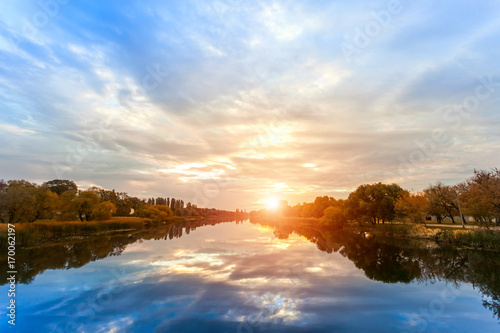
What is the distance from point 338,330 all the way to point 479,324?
707 centimetres

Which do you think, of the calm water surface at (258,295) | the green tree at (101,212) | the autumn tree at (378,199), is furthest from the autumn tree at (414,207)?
the green tree at (101,212)

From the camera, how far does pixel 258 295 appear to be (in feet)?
49.6

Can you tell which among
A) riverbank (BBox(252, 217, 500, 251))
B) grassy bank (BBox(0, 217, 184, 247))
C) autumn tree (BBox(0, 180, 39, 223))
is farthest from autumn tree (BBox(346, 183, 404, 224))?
autumn tree (BBox(0, 180, 39, 223))

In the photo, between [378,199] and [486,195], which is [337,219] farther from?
[486,195]

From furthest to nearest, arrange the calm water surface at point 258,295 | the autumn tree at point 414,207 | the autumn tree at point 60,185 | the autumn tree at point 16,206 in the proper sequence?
the autumn tree at point 60,185
the autumn tree at point 414,207
the autumn tree at point 16,206
the calm water surface at point 258,295

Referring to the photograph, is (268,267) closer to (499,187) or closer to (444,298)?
(444,298)

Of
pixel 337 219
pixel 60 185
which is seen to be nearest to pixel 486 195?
pixel 337 219

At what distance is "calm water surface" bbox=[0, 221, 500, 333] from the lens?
11555 millimetres

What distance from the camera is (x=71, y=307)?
13.5m

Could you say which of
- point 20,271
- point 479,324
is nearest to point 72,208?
point 20,271

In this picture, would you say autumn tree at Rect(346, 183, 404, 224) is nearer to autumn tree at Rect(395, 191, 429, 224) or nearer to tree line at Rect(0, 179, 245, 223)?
autumn tree at Rect(395, 191, 429, 224)

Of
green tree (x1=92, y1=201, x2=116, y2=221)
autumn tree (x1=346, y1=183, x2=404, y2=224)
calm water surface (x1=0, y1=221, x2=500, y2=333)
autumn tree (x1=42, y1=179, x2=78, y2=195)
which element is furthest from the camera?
autumn tree (x1=42, y1=179, x2=78, y2=195)

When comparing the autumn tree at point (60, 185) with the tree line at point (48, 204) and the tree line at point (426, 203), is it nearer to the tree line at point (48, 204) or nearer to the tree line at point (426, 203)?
the tree line at point (48, 204)

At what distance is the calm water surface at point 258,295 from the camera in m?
11.6
